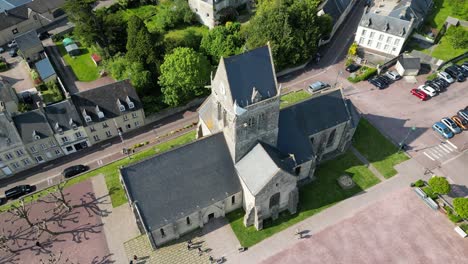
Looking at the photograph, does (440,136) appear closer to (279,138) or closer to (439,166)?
(439,166)

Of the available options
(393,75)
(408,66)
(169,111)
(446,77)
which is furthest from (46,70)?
(446,77)

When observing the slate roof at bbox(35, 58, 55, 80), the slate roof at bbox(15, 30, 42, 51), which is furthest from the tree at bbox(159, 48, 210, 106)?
the slate roof at bbox(15, 30, 42, 51)

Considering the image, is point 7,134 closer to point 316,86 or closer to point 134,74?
point 134,74

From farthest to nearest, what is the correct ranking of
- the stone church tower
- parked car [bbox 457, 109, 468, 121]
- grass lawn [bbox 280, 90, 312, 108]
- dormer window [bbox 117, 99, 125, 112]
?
grass lawn [bbox 280, 90, 312, 108] → parked car [bbox 457, 109, 468, 121] → dormer window [bbox 117, 99, 125, 112] → the stone church tower

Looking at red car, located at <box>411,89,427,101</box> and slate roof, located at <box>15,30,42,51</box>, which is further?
slate roof, located at <box>15,30,42,51</box>

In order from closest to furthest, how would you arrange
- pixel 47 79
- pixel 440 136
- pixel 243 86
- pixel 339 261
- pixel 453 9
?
1. pixel 243 86
2. pixel 339 261
3. pixel 440 136
4. pixel 47 79
5. pixel 453 9

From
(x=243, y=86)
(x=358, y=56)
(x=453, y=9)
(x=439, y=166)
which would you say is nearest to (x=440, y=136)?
(x=439, y=166)

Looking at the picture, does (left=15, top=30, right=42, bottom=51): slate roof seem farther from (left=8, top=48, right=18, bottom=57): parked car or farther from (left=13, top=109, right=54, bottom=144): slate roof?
(left=13, top=109, right=54, bottom=144): slate roof
